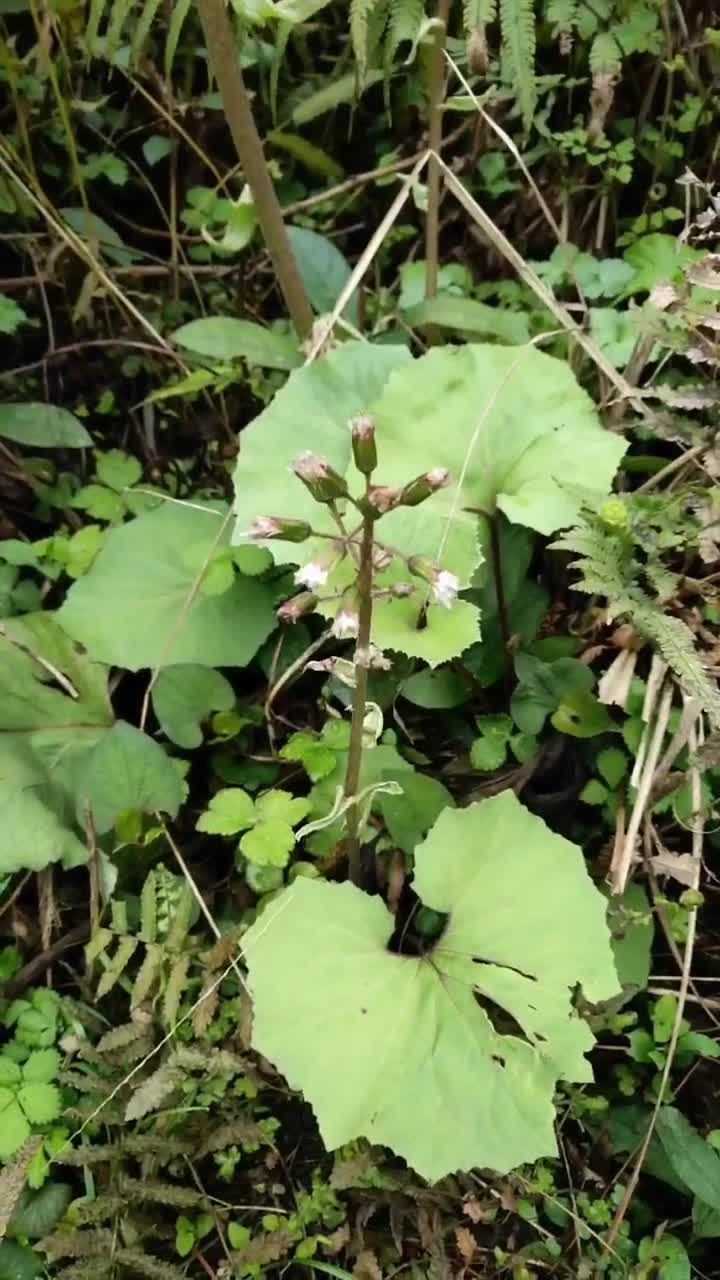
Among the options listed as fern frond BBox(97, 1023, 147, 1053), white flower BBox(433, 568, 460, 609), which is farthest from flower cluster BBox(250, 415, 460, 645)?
fern frond BBox(97, 1023, 147, 1053)

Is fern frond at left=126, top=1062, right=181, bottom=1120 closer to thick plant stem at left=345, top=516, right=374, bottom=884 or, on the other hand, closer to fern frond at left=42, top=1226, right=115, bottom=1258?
fern frond at left=42, top=1226, right=115, bottom=1258

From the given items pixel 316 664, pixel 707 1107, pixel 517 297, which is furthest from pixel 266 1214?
pixel 517 297

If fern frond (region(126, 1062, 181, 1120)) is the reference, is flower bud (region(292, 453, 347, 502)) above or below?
above

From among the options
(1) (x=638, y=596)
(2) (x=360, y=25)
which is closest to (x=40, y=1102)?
(1) (x=638, y=596)

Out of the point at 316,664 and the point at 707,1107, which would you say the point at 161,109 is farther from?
the point at 707,1107

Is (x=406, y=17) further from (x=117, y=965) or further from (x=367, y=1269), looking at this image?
(x=367, y=1269)

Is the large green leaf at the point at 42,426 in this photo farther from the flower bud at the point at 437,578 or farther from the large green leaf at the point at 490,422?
the flower bud at the point at 437,578
